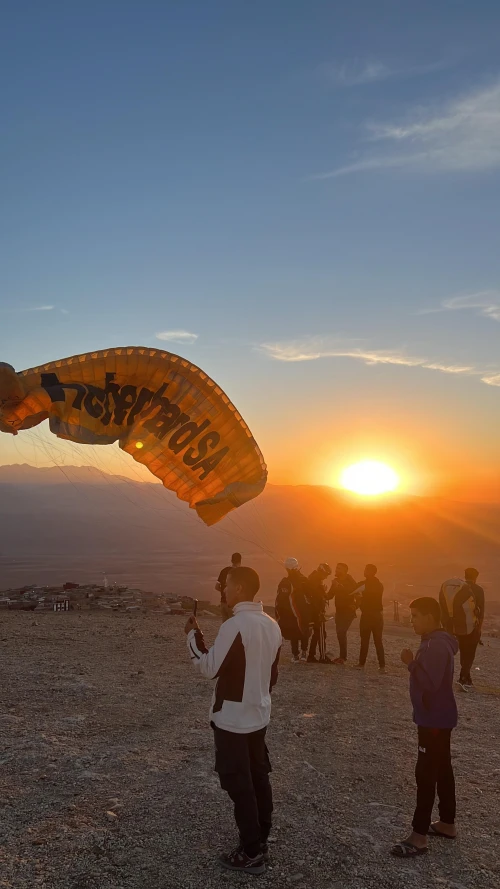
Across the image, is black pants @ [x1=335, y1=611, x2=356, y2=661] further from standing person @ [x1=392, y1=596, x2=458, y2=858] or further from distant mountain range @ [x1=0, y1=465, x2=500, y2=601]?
distant mountain range @ [x1=0, y1=465, x2=500, y2=601]

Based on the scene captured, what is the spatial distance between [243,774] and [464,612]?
7.50 m

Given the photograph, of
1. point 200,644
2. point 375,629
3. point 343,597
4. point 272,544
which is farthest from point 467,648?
point 272,544

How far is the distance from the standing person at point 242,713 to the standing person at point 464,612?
23.6 feet

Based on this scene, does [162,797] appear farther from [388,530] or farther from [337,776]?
[388,530]

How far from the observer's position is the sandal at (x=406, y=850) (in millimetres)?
4723

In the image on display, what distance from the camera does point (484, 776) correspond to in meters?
6.82

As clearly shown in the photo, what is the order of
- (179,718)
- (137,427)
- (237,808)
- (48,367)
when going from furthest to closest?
(137,427), (48,367), (179,718), (237,808)

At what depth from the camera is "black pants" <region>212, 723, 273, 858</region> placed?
444 cm

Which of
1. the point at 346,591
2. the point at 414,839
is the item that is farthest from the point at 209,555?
the point at 414,839

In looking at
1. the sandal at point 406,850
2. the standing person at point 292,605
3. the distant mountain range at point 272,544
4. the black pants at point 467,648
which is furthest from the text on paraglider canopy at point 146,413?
the distant mountain range at point 272,544

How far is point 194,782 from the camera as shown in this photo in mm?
6184

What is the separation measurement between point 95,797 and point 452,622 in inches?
291

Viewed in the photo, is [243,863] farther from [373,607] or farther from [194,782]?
[373,607]

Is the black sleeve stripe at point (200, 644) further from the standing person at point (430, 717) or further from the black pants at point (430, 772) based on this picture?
the black pants at point (430, 772)
